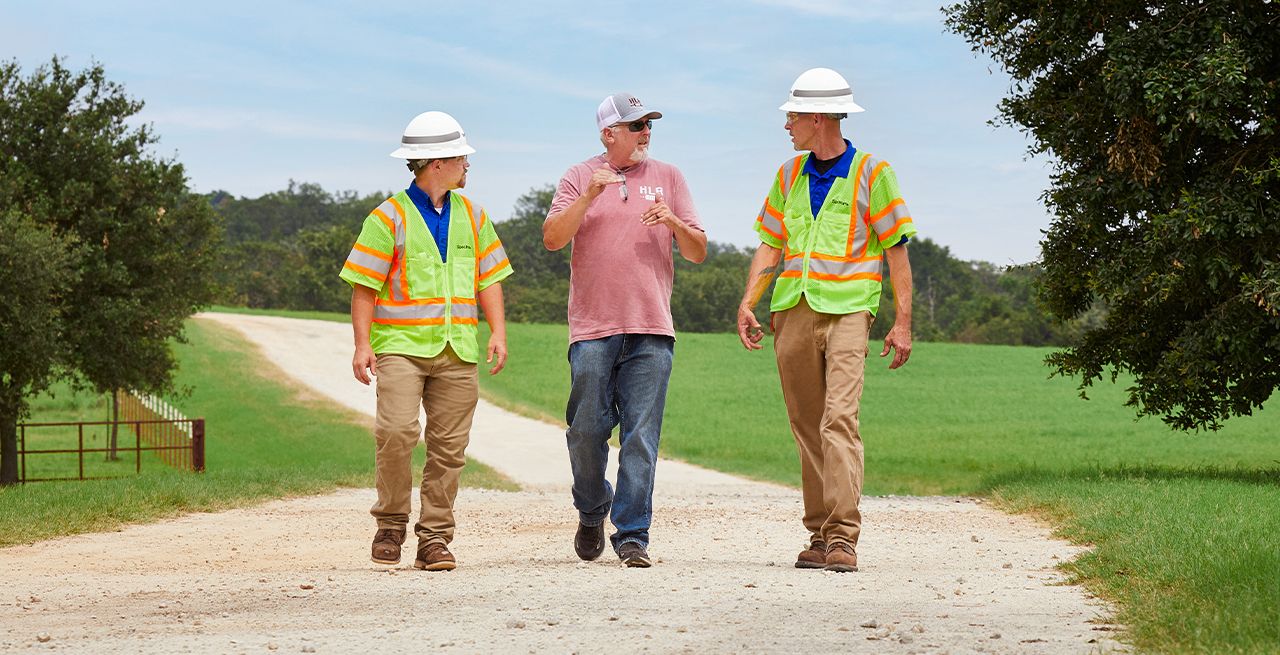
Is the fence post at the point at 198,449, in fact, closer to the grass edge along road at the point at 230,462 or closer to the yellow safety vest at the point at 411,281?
the grass edge along road at the point at 230,462

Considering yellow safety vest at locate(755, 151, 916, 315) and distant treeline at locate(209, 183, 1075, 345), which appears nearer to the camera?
yellow safety vest at locate(755, 151, 916, 315)

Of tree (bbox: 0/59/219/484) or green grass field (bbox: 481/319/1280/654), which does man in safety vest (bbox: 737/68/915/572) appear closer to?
green grass field (bbox: 481/319/1280/654)

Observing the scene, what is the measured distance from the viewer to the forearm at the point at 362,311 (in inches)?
311

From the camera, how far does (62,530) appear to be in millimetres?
11477

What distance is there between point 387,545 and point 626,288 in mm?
1951

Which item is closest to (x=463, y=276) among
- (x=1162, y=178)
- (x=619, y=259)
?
(x=619, y=259)

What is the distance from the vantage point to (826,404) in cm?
790

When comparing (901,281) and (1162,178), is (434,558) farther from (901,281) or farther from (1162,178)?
(1162,178)

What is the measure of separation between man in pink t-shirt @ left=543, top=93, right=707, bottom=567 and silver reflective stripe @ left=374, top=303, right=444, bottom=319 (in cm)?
70

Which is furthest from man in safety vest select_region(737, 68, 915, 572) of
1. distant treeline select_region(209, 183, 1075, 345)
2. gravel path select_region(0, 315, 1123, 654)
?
distant treeline select_region(209, 183, 1075, 345)

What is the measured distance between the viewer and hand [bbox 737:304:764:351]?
312 inches

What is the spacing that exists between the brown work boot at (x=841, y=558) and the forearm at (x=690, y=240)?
1684 millimetres

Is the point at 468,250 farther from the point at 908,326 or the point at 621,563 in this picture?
the point at 908,326

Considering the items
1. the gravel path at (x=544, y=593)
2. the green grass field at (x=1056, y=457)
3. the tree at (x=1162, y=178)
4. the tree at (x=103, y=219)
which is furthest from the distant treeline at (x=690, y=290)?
the gravel path at (x=544, y=593)
